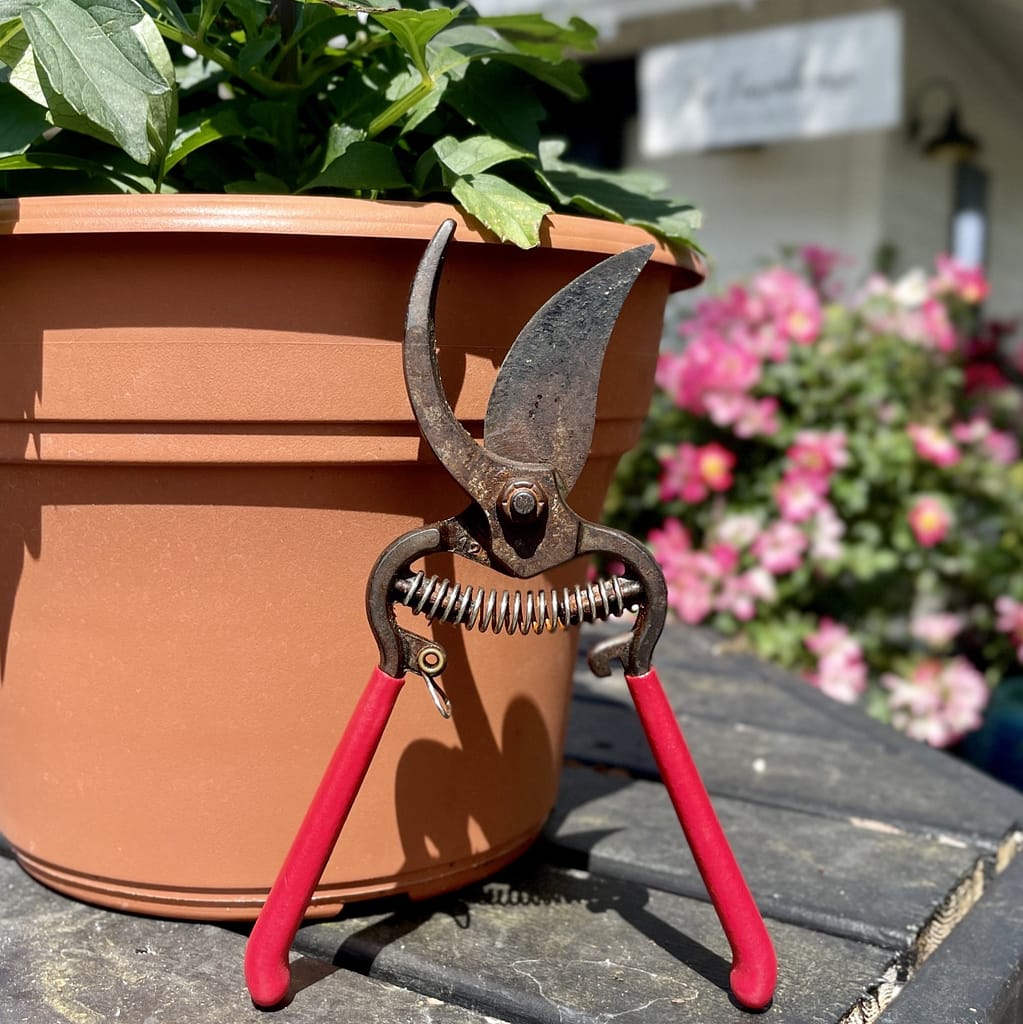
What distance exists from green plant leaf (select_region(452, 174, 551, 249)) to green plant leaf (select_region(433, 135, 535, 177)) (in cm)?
3

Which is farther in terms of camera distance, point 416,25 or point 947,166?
point 947,166

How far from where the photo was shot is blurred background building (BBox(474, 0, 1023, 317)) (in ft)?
11.1

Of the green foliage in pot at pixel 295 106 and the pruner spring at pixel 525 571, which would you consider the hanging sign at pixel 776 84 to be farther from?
the pruner spring at pixel 525 571

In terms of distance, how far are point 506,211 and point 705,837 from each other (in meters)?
0.45

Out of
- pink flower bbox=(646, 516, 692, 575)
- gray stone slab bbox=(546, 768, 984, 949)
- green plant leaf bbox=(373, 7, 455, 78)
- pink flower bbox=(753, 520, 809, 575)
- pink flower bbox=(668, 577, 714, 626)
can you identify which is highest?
green plant leaf bbox=(373, 7, 455, 78)

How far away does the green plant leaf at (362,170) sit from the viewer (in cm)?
76

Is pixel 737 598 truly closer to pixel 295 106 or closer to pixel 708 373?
pixel 708 373

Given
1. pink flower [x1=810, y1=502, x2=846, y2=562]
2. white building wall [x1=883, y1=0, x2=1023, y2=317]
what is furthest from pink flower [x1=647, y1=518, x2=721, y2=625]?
white building wall [x1=883, y1=0, x2=1023, y2=317]

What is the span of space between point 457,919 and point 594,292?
504 mm

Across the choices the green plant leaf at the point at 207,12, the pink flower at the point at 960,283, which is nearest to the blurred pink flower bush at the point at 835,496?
the pink flower at the point at 960,283

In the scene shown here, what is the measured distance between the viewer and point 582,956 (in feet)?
2.61

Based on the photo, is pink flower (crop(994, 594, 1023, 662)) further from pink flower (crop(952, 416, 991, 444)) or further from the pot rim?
the pot rim

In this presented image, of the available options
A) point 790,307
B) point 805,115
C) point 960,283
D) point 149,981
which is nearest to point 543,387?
point 149,981

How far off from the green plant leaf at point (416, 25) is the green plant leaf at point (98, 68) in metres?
0.16
